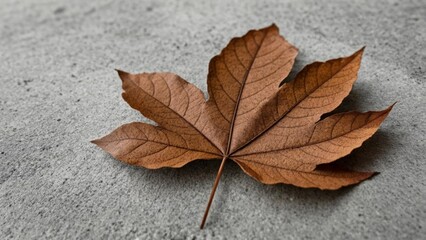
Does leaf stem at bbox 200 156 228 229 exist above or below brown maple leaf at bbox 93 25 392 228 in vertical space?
below

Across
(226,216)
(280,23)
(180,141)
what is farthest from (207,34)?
(226,216)

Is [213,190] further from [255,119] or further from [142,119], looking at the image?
[142,119]

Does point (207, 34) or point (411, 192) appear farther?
point (207, 34)

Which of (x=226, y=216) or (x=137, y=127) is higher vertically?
(x=137, y=127)

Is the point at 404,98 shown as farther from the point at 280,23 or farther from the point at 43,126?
the point at 43,126

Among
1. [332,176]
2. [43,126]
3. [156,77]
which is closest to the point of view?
[332,176]

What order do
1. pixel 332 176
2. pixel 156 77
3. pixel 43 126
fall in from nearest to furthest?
1. pixel 332 176
2. pixel 156 77
3. pixel 43 126
